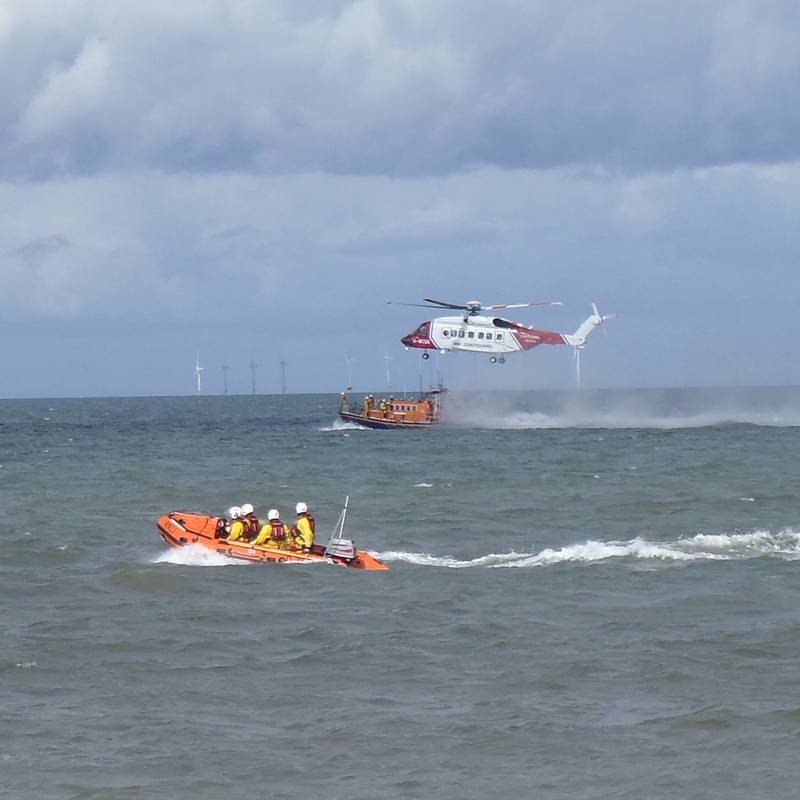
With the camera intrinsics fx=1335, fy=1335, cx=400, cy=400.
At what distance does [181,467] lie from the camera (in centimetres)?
6228

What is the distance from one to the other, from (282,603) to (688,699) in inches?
383

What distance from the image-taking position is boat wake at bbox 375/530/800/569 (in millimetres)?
30984

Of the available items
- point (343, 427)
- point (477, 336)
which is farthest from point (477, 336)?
point (343, 427)

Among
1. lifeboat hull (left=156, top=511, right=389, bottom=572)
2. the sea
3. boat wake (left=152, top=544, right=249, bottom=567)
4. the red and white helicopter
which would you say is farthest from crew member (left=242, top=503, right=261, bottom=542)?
the red and white helicopter

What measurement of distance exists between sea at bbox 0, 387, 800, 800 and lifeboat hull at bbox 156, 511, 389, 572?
1.40ft

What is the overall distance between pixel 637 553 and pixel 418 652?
11445 mm

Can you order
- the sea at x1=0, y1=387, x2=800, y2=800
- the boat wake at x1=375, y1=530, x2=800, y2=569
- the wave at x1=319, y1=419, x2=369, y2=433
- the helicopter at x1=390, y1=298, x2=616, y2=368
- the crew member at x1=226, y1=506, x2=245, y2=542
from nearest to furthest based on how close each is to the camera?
1. the sea at x1=0, y1=387, x2=800, y2=800
2. the crew member at x1=226, y1=506, x2=245, y2=542
3. the boat wake at x1=375, y1=530, x2=800, y2=569
4. the helicopter at x1=390, y1=298, x2=616, y2=368
5. the wave at x1=319, y1=419, x2=369, y2=433

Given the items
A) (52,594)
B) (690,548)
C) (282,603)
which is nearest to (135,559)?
(52,594)

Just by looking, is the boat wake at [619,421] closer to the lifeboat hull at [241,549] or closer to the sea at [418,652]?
the sea at [418,652]

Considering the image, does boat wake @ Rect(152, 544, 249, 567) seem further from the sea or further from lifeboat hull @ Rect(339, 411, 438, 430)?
lifeboat hull @ Rect(339, 411, 438, 430)

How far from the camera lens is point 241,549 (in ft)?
100

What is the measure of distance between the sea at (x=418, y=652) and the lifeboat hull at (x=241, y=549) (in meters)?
0.43

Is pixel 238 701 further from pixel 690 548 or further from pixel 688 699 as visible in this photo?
pixel 690 548

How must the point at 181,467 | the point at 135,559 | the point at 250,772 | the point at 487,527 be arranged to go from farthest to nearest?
the point at 181,467 → the point at 487,527 → the point at 135,559 → the point at 250,772
